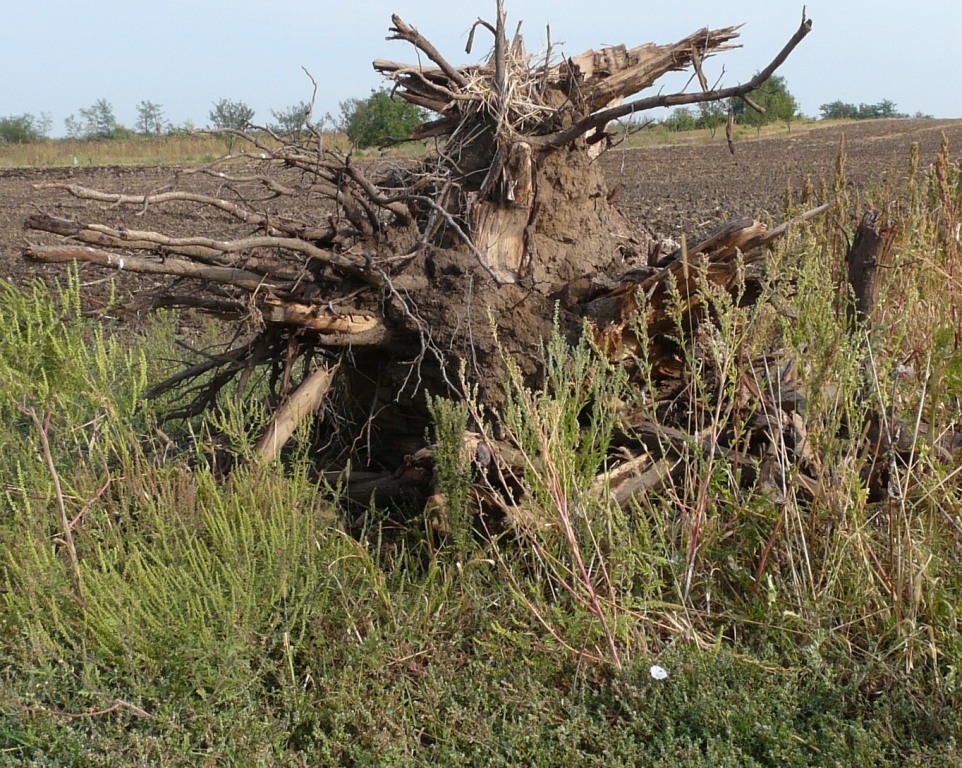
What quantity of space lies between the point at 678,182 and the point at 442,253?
1869 cm

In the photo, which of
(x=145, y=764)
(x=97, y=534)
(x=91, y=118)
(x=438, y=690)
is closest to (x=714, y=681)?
(x=438, y=690)

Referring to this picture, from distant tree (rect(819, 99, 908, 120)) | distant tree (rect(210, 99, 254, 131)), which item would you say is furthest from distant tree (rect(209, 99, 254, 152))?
distant tree (rect(819, 99, 908, 120))

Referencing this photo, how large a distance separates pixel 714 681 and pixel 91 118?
57.2 metres

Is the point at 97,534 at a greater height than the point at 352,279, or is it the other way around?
the point at 352,279

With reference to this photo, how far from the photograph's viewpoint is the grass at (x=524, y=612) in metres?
2.51

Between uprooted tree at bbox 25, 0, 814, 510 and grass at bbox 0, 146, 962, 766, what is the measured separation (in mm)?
572

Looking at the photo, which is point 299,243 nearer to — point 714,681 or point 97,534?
point 97,534

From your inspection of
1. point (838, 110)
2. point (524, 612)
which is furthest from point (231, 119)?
point (838, 110)

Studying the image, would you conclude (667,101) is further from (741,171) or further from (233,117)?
(741,171)

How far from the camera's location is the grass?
251 cm

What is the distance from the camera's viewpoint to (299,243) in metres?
3.59

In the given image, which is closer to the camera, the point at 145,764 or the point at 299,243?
the point at 145,764

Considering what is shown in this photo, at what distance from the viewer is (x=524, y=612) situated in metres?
2.99

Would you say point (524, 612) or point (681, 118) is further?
point (681, 118)
